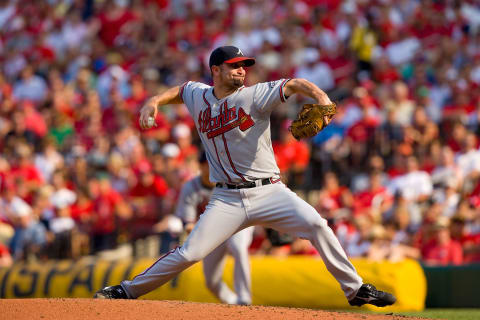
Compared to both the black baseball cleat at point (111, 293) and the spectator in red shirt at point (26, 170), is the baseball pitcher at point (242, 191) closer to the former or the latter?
the black baseball cleat at point (111, 293)

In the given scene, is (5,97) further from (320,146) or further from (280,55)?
(320,146)

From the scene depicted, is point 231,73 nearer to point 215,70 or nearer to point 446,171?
point 215,70

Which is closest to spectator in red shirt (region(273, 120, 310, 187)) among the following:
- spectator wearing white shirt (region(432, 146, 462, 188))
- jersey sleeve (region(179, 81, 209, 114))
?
spectator wearing white shirt (region(432, 146, 462, 188))

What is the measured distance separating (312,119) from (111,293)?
202 cm

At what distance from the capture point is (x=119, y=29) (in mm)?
16766

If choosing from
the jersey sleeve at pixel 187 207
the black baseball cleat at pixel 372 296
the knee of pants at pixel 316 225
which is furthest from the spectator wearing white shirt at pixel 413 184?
the knee of pants at pixel 316 225

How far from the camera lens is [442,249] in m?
9.66

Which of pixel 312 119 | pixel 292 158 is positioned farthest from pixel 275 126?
pixel 312 119

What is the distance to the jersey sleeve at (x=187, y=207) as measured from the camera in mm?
8055

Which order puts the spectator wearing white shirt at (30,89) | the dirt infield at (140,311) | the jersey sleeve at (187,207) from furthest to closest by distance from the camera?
1. the spectator wearing white shirt at (30,89)
2. the jersey sleeve at (187,207)
3. the dirt infield at (140,311)

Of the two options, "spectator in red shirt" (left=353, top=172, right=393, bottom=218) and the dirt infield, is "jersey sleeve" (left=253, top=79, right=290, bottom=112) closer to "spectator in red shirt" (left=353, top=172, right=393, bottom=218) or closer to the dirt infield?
the dirt infield

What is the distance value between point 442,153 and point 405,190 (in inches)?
27.9

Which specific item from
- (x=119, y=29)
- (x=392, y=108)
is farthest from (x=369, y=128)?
(x=119, y=29)

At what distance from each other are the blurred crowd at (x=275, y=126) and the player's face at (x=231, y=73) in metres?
3.28
